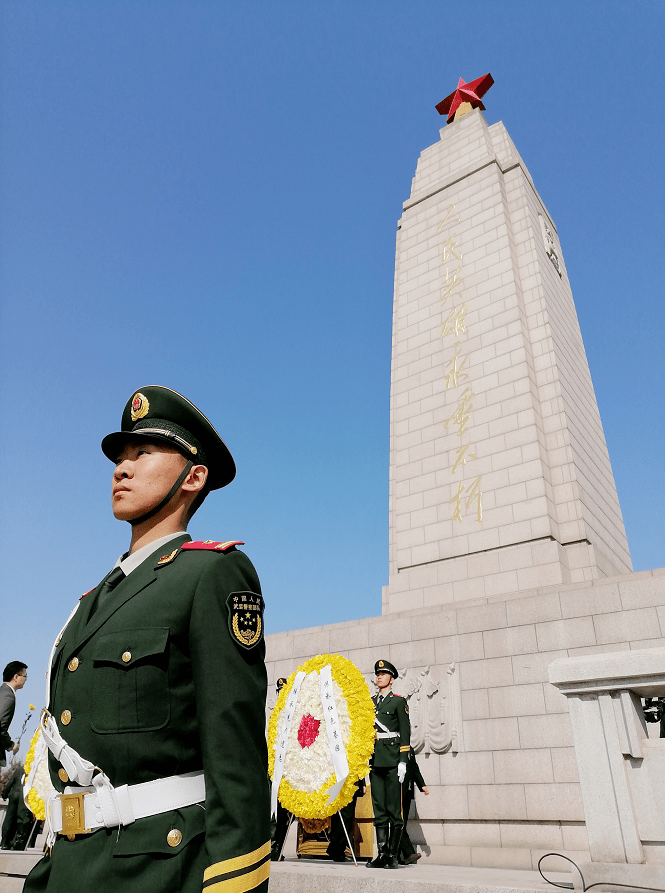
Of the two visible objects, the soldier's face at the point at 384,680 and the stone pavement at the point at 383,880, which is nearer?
the stone pavement at the point at 383,880

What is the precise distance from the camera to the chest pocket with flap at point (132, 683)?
1.82 m

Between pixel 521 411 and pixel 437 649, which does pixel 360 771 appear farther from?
pixel 521 411

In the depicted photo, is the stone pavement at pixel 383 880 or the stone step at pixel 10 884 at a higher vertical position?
the stone pavement at pixel 383 880

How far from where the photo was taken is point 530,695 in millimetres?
8828

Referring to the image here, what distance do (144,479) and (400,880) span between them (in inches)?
184

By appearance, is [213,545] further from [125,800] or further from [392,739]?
[392,739]

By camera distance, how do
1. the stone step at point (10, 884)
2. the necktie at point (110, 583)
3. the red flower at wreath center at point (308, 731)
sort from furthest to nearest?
the red flower at wreath center at point (308, 731) < the stone step at point (10, 884) < the necktie at point (110, 583)

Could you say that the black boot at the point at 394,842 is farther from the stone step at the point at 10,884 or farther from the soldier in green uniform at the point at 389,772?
the stone step at the point at 10,884

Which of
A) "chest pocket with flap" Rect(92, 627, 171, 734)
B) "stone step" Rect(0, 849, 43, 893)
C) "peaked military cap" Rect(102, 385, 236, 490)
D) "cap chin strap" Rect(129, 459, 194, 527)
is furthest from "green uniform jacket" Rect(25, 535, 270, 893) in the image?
"stone step" Rect(0, 849, 43, 893)

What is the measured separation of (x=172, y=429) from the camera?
243 centimetres

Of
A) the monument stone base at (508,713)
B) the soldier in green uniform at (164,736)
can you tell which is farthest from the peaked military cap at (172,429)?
the monument stone base at (508,713)

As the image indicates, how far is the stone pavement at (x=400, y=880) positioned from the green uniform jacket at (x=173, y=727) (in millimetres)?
3963

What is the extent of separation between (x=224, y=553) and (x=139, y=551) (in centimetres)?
36

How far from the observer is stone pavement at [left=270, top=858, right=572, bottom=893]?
16.2ft
